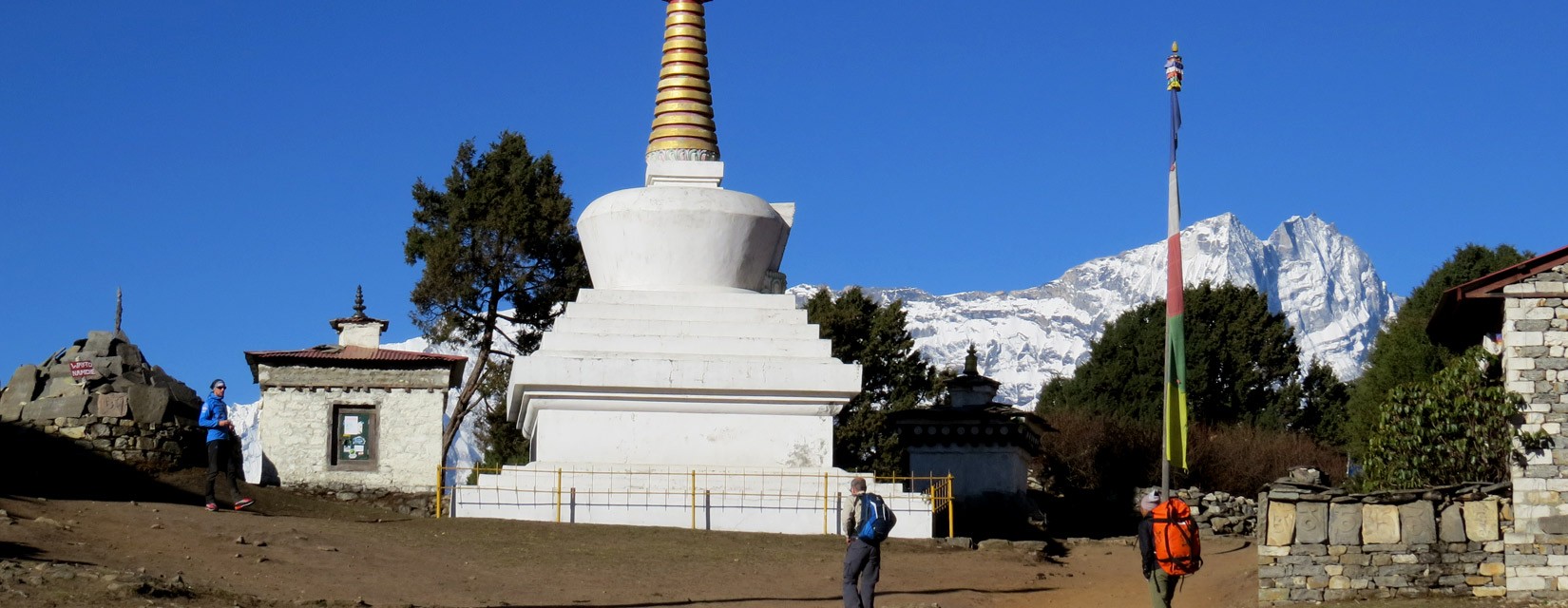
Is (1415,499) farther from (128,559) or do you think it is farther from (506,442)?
(506,442)

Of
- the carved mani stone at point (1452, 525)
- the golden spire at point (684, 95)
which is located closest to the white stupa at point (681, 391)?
the golden spire at point (684, 95)

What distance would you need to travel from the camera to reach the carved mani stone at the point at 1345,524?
16.2 meters

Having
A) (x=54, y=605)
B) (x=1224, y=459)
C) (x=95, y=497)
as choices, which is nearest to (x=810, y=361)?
(x=95, y=497)

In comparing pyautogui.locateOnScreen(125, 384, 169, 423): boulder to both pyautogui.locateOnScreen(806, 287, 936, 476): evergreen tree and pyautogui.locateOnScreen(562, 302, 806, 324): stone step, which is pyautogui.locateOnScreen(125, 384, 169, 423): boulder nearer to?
pyautogui.locateOnScreen(562, 302, 806, 324): stone step

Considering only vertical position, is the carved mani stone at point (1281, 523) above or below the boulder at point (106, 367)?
below

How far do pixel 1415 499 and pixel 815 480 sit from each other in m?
8.34

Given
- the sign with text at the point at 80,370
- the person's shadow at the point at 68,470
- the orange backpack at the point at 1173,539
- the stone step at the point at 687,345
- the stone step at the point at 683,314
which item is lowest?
the orange backpack at the point at 1173,539

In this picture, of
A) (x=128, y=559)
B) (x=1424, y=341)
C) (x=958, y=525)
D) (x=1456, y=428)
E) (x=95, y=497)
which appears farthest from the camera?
(x=1424, y=341)

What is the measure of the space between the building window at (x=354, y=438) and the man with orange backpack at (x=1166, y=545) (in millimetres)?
18193

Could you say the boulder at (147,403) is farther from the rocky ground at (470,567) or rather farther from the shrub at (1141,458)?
the shrub at (1141,458)

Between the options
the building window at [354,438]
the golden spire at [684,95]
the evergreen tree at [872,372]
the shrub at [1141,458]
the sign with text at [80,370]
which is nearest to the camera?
the sign with text at [80,370]

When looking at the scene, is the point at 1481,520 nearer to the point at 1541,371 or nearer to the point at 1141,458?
the point at 1541,371

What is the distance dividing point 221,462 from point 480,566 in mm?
3936

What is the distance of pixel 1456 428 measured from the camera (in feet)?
60.1
